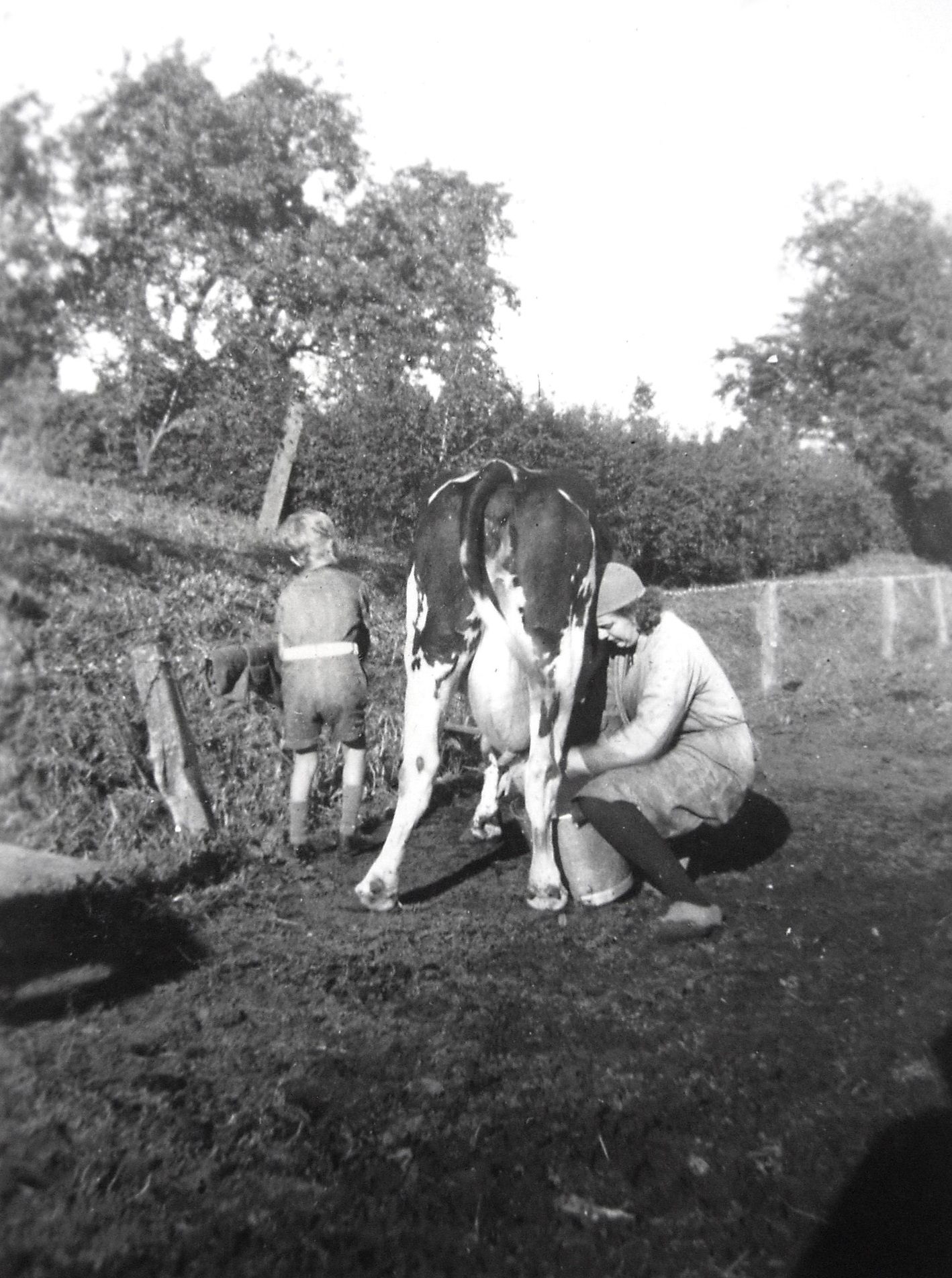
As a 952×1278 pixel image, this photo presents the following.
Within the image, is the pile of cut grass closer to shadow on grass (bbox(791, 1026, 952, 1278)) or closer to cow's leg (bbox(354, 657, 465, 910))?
cow's leg (bbox(354, 657, 465, 910))

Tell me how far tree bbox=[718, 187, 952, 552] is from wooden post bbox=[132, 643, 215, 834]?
69.9 ft

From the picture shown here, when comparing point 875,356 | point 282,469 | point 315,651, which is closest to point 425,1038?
point 315,651

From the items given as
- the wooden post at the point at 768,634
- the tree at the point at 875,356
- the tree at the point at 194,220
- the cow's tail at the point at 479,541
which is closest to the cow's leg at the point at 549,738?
the cow's tail at the point at 479,541

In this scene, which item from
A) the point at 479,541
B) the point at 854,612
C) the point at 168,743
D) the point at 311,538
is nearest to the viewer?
the point at 479,541

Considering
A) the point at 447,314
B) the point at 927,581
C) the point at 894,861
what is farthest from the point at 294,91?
the point at 927,581

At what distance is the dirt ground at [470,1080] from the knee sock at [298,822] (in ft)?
0.81

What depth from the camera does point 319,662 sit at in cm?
527

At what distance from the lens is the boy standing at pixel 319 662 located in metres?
5.27

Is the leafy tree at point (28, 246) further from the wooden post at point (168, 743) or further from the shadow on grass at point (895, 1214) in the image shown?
the shadow on grass at point (895, 1214)

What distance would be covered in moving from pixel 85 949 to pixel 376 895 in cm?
120

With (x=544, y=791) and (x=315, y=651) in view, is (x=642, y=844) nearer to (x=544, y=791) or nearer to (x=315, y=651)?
(x=544, y=791)

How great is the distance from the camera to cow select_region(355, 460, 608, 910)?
457 cm

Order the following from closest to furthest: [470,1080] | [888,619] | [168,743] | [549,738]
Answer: [470,1080]
[549,738]
[168,743]
[888,619]

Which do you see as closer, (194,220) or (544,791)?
(544,791)
